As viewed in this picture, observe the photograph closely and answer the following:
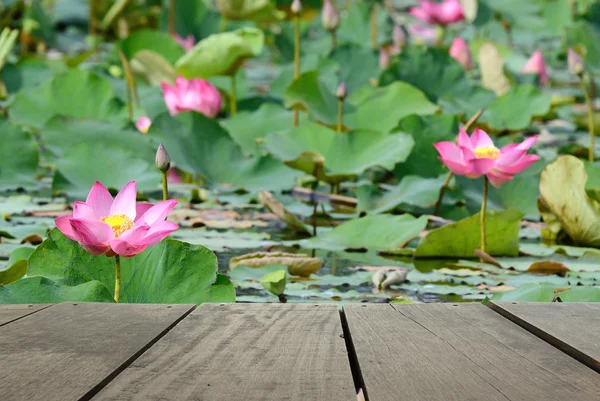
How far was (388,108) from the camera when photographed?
2803 mm

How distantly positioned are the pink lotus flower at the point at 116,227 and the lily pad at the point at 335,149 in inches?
36.1

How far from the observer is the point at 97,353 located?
35.5 inches

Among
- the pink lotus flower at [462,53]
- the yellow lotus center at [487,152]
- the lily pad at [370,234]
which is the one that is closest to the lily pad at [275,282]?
the lily pad at [370,234]

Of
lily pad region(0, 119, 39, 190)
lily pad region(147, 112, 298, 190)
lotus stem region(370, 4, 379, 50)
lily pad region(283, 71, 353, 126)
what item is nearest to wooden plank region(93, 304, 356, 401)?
lily pad region(147, 112, 298, 190)

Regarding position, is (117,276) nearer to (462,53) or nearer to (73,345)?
(73,345)

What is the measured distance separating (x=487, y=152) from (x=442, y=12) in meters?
2.83

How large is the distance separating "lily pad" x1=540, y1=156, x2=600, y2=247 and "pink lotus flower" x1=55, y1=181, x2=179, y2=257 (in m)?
0.90

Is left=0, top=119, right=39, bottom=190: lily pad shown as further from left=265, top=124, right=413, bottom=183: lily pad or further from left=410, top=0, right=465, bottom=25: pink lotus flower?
left=410, top=0, right=465, bottom=25: pink lotus flower

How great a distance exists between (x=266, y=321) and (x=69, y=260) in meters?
0.42

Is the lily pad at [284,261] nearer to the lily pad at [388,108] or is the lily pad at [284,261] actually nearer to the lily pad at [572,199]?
the lily pad at [572,199]

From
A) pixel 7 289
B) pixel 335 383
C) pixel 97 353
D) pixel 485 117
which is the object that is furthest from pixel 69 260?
pixel 485 117

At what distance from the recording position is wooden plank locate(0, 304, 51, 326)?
1.05 m

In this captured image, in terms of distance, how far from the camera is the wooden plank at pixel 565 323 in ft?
3.01

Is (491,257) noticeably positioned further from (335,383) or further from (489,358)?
(335,383)
